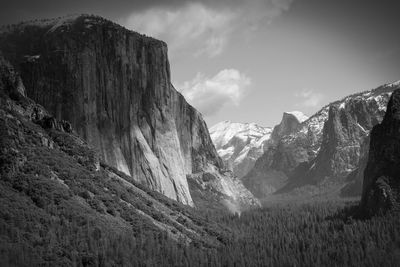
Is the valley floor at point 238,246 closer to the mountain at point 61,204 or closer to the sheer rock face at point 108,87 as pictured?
the mountain at point 61,204

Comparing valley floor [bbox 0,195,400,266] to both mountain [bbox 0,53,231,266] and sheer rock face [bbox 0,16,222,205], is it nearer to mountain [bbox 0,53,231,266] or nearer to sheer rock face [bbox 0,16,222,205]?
mountain [bbox 0,53,231,266]

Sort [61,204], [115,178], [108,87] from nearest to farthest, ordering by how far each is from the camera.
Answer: [61,204], [115,178], [108,87]

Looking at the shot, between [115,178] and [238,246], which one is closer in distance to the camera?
[238,246]

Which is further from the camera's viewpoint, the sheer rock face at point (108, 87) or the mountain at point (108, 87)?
the sheer rock face at point (108, 87)

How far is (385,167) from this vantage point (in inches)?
6678

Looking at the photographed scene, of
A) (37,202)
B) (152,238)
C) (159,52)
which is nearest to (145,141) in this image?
(159,52)

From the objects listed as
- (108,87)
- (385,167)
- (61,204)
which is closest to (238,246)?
(61,204)

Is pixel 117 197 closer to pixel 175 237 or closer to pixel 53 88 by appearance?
pixel 175 237

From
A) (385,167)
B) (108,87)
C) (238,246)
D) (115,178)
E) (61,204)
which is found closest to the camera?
(61,204)

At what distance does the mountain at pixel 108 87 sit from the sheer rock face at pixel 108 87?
30 cm

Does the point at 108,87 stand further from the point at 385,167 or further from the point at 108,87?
the point at 385,167

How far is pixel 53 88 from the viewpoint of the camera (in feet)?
504

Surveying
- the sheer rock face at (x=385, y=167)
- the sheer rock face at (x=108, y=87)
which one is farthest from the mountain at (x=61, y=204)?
the sheer rock face at (x=385, y=167)

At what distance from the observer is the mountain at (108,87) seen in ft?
504
